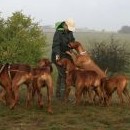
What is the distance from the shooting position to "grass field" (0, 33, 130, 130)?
9.98 meters

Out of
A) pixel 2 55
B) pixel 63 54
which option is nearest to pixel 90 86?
pixel 63 54

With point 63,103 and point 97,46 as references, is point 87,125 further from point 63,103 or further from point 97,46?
point 97,46

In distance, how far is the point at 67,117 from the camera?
1105 cm

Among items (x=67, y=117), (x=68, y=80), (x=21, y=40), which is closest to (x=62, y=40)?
(x=68, y=80)

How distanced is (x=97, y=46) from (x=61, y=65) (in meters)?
14.8

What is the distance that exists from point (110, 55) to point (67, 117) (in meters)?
16.4

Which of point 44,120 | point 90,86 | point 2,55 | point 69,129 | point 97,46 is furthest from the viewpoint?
point 97,46

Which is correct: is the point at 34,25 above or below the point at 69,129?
above

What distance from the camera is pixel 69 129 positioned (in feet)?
31.8

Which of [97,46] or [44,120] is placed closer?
[44,120]

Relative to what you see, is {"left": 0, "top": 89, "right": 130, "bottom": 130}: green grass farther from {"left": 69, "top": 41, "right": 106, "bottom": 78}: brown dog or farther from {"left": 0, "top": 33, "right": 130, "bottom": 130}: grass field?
{"left": 69, "top": 41, "right": 106, "bottom": 78}: brown dog

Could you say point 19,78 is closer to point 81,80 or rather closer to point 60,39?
point 81,80

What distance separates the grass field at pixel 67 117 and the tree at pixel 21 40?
645 centimetres

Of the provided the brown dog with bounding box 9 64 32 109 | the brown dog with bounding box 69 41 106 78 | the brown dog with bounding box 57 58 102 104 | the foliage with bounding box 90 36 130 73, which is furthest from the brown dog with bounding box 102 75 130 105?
the foliage with bounding box 90 36 130 73
